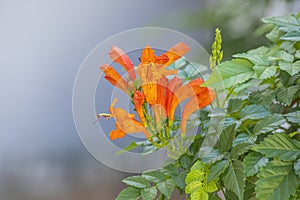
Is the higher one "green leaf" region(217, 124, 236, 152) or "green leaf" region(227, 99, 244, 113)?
"green leaf" region(227, 99, 244, 113)

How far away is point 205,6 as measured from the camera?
73.0 inches

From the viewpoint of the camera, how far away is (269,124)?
1.71 ft

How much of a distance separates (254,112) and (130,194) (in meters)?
0.20

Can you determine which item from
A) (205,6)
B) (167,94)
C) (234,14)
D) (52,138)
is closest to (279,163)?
(167,94)

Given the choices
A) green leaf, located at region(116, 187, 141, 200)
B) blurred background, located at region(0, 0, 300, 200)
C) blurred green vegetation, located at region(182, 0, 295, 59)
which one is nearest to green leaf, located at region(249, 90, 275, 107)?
green leaf, located at region(116, 187, 141, 200)

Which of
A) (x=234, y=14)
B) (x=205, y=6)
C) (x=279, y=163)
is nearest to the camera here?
(x=279, y=163)

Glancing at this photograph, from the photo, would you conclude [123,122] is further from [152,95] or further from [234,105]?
[234,105]

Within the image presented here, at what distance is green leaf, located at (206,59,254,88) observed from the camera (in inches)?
21.7

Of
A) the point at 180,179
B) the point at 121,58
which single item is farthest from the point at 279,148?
the point at 121,58

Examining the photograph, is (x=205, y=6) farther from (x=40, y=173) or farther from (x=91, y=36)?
(x=40, y=173)

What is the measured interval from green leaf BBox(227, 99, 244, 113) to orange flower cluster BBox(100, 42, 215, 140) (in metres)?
0.04

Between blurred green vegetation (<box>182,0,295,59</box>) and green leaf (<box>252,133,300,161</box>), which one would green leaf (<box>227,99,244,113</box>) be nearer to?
green leaf (<box>252,133,300,161</box>)

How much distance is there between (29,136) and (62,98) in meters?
0.17

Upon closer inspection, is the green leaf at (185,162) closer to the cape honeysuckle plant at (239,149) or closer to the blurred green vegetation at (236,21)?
the cape honeysuckle plant at (239,149)
